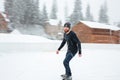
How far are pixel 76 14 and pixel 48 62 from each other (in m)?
49.8

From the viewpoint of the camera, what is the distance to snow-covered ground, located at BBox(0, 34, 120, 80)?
7437mm

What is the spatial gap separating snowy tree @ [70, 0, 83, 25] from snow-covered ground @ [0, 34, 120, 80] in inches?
1369

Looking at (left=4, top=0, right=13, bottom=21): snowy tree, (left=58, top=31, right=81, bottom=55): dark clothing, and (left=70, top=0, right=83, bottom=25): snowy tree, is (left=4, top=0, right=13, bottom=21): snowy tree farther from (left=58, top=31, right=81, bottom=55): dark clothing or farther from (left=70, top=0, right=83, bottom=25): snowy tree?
(left=58, top=31, right=81, bottom=55): dark clothing

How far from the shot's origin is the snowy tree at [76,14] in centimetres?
5806

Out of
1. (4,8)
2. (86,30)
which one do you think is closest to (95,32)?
(86,30)

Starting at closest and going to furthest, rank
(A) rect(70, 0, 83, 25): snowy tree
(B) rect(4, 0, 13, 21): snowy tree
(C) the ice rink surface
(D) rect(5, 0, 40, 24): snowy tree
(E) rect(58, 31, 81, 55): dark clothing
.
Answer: (E) rect(58, 31, 81, 55): dark clothing < (C) the ice rink surface < (D) rect(5, 0, 40, 24): snowy tree < (B) rect(4, 0, 13, 21): snowy tree < (A) rect(70, 0, 83, 25): snowy tree

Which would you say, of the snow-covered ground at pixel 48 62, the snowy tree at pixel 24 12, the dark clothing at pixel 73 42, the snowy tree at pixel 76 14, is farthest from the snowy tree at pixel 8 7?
the dark clothing at pixel 73 42

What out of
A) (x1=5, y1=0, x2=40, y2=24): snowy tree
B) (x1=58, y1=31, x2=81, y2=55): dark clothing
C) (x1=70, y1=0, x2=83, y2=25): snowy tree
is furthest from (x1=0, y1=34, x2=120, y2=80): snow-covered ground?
(x1=70, y1=0, x2=83, y2=25): snowy tree

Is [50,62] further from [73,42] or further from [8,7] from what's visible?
[8,7]

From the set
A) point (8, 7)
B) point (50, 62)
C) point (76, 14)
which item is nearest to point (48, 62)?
point (50, 62)

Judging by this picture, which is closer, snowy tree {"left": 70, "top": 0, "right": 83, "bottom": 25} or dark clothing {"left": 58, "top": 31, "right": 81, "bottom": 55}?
dark clothing {"left": 58, "top": 31, "right": 81, "bottom": 55}

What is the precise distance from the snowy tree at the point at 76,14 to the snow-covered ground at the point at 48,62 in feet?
114

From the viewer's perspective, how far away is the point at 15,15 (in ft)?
164

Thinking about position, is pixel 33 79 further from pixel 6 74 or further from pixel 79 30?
pixel 79 30
